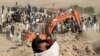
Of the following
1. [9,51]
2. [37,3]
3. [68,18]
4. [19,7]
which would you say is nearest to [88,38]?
[68,18]

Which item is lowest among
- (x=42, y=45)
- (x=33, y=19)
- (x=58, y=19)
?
(x=33, y=19)

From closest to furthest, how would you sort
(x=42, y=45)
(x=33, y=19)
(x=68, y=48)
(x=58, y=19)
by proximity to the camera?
(x=42, y=45), (x=68, y=48), (x=58, y=19), (x=33, y=19)

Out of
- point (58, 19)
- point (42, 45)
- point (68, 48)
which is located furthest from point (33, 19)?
point (42, 45)

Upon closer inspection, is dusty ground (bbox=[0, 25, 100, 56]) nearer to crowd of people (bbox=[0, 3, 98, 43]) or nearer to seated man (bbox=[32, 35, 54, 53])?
crowd of people (bbox=[0, 3, 98, 43])

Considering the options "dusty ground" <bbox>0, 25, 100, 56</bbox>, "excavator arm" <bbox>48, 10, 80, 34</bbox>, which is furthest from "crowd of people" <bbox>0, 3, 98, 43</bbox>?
"dusty ground" <bbox>0, 25, 100, 56</bbox>

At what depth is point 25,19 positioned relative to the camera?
76.3 feet

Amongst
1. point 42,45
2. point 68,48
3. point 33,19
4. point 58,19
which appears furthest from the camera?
point 33,19

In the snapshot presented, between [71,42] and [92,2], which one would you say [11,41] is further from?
[92,2]

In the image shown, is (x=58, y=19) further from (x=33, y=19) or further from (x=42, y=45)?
(x=42, y=45)

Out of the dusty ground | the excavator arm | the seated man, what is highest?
the seated man

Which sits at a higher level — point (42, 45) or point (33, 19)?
point (42, 45)

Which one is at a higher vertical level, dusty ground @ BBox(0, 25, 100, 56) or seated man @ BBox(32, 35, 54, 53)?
seated man @ BBox(32, 35, 54, 53)

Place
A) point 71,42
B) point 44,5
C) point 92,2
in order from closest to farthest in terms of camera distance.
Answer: point 71,42 → point 44,5 → point 92,2

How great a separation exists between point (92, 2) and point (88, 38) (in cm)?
1058
